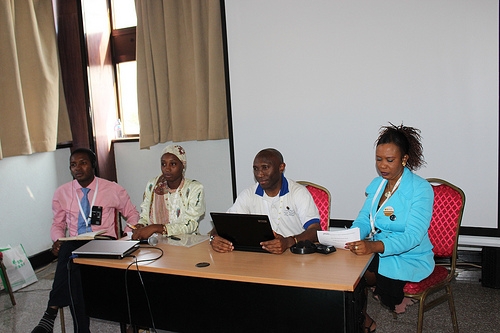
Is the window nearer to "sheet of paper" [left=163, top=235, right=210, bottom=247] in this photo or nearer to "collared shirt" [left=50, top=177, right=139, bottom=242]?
"collared shirt" [left=50, top=177, right=139, bottom=242]

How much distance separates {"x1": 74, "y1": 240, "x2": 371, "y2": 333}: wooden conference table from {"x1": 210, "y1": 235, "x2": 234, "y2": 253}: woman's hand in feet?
0.11

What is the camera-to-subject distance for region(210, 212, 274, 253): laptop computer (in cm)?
233

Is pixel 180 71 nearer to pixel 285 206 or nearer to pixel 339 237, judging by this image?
pixel 285 206

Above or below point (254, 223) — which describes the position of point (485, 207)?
below

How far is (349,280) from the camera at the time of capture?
194 centimetres

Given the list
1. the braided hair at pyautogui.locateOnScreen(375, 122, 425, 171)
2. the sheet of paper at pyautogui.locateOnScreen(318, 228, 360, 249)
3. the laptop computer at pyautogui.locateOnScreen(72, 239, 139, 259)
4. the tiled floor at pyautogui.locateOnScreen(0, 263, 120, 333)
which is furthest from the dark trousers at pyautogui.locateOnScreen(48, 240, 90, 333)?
the braided hair at pyautogui.locateOnScreen(375, 122, 425, 171)

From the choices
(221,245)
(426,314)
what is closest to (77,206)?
(221,245)

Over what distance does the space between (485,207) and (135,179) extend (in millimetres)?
3761

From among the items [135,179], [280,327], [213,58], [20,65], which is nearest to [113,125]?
[135,179]

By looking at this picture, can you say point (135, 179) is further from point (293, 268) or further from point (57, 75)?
point (293, 268)

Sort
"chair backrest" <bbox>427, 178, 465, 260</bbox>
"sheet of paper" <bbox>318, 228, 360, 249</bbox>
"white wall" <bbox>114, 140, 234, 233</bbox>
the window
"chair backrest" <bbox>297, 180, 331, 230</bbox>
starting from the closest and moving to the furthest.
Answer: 1. "sheet of paper" <bbox>318, 228, 360, 249</bbox>
2. "chair backrest" <bbox>427, 178, 465, 260</bbox>
3. "chair backrest" <bbox>297, 180, 331, 230</bbox>
4. "white wall" <bbox>114, 140, 234, 233</bbox>
5. the window

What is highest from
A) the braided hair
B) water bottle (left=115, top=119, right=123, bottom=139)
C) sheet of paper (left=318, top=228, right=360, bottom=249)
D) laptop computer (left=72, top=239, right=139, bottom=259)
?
water bottle (left=115, top=119, right=123, bottom=139)

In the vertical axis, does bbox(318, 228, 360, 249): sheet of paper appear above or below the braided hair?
below

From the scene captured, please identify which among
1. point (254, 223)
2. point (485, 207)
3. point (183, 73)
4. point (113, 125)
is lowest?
point (485, 207)
